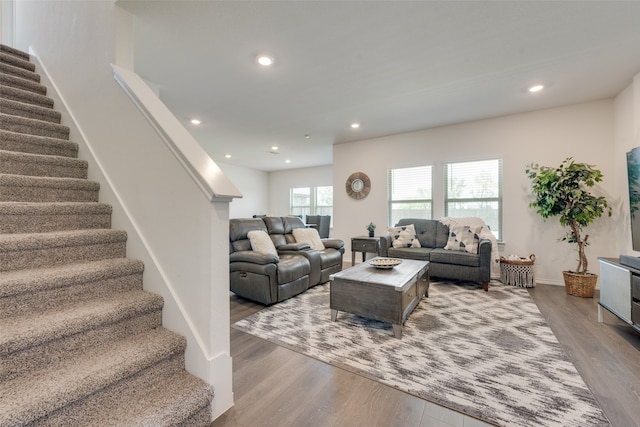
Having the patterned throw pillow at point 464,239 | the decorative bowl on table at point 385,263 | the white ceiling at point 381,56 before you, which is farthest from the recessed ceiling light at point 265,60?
the patterned throw pillow at point 464,239

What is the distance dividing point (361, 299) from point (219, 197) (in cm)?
164

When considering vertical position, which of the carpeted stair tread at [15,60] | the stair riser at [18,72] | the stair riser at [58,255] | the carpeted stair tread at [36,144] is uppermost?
the carpeted stair tread at [15,60]

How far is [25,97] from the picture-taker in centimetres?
224

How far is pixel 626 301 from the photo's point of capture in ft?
7.33

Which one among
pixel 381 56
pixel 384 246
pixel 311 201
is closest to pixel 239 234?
pixel 384 246

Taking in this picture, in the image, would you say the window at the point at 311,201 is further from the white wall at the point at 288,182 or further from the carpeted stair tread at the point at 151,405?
the carpeted stair tread at the point at 151,405

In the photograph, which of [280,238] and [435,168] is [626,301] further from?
[280,238]

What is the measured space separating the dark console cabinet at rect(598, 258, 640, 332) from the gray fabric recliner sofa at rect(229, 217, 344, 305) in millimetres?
2928

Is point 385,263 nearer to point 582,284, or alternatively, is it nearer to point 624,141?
point 582,284

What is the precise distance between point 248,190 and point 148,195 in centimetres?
738

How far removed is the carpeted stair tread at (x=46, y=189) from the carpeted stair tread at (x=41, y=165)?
164 millimetres

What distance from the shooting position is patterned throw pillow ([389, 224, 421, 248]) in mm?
4379

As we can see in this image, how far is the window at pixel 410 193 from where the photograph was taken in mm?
4977

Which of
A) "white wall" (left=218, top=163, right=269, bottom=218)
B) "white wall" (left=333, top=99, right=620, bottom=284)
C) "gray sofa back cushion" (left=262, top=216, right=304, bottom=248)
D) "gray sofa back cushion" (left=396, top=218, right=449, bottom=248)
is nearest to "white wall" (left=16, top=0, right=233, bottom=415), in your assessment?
"gray sofa back cushion" (left=262, top=216, right=304, bottom=248)
